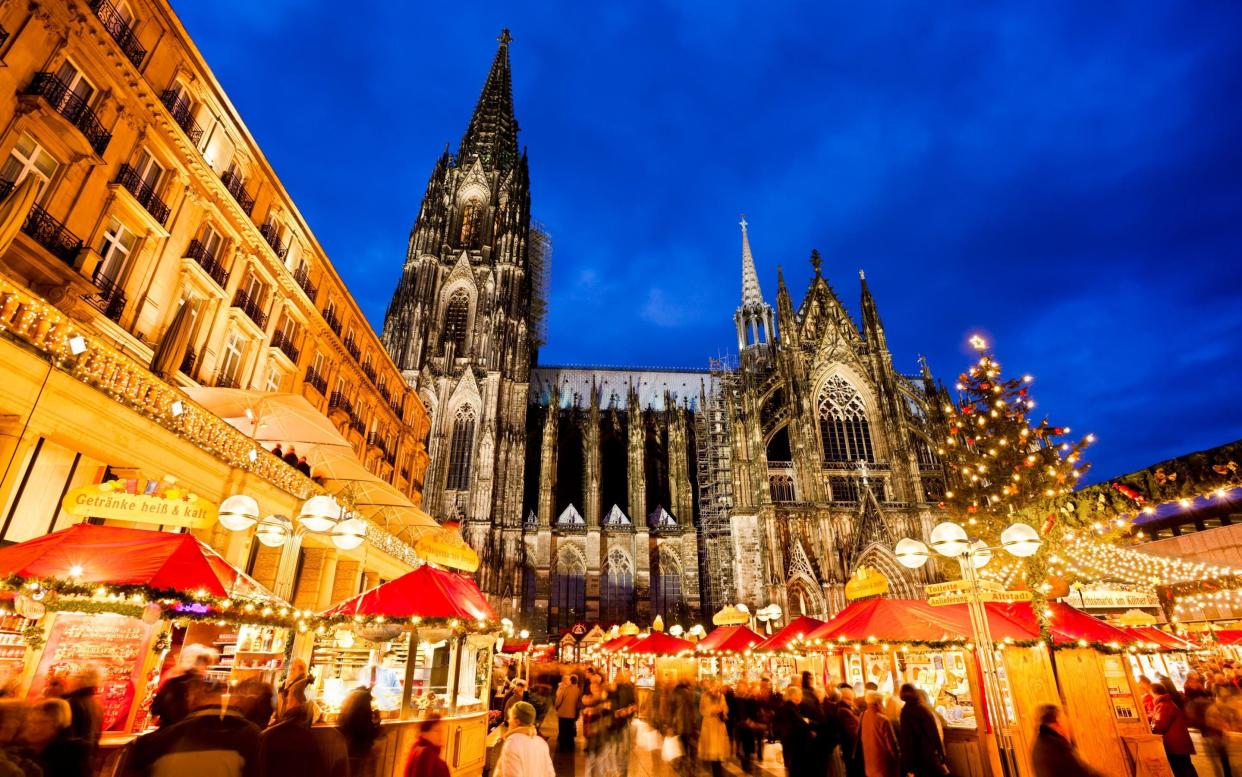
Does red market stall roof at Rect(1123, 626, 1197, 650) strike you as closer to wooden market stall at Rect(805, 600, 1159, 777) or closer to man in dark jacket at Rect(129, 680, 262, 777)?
wooden market stall at Rect(805, 600, 1159, 777)

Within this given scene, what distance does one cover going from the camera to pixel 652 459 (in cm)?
4222

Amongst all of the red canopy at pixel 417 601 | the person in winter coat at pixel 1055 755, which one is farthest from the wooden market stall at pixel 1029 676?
the red canopy at pixel 417 601

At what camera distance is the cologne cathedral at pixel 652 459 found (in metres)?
29.9

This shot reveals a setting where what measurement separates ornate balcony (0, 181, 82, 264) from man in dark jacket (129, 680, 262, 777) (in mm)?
9065

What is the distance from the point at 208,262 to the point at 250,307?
1.66 meters

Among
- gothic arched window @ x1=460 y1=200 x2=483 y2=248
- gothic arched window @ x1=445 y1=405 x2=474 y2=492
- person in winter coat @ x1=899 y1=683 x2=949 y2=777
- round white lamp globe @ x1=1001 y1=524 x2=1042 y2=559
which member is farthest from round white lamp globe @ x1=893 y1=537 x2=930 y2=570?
gothic arched window @ x1=460 y1=200 x2=483 y2=248

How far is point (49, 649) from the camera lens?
700 centimetres

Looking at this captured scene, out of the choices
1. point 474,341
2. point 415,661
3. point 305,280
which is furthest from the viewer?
point 474,341

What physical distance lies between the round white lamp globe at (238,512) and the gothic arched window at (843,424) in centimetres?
2991

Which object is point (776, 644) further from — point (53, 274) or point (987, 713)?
point (53, 274)

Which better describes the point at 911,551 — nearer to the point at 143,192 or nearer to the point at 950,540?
the point at 950,540

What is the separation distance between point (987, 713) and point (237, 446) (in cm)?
1291

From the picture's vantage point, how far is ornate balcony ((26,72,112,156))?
8.74 m

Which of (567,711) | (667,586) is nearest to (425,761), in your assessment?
(567,711)
